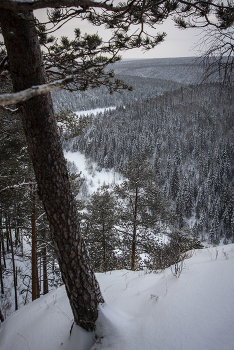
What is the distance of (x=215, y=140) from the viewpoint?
85625 mm

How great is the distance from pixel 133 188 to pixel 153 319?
20.5 ft

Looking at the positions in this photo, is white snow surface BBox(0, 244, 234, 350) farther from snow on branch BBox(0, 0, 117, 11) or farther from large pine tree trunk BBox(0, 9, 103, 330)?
snow on branch BBox(0, 0, 117, 11)

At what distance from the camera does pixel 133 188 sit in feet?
26.3

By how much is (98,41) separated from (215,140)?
318 feet

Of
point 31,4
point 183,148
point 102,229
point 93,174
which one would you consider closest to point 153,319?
point 31,4

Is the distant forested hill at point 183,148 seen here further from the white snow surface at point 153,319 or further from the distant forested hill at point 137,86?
the white snow surface at point 153,319

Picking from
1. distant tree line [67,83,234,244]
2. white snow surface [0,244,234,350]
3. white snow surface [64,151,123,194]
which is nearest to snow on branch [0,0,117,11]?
white snow surface [0,244,234,350]

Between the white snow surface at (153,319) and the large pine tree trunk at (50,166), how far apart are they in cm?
26

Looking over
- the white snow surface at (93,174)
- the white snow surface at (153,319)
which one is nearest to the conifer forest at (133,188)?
the white snow surface at (153,319)

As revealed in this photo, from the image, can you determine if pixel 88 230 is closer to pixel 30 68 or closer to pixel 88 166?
pixel 30 68

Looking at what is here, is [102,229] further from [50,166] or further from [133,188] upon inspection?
[50,166]

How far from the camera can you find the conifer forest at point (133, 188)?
17.4ft

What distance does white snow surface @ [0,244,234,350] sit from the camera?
5.05 feet

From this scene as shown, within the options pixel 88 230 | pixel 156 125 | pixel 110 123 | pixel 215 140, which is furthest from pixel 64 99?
pixel 88 230
